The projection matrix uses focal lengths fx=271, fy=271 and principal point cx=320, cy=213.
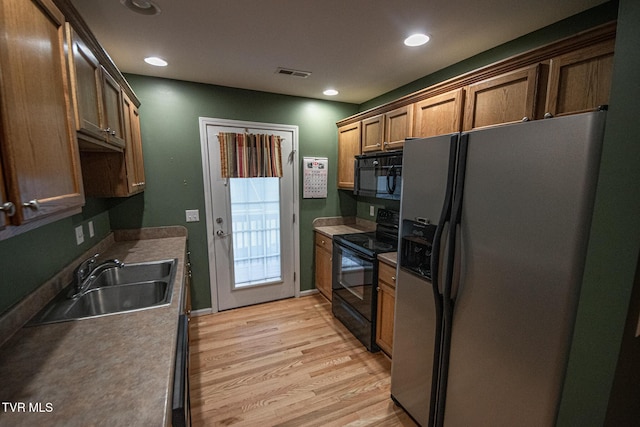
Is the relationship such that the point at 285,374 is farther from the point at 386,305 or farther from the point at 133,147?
the point at 133,147

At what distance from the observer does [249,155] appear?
300cm

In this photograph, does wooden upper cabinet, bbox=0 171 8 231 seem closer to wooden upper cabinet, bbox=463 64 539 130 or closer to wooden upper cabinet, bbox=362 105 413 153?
wooden upper cabinet, bbox=463 64 539 130

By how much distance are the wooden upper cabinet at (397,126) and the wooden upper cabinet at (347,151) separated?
0.50m

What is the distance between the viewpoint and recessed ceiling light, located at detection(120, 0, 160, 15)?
1.46 meters

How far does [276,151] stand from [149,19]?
5.37 feet

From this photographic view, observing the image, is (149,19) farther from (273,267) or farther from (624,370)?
(624,370)

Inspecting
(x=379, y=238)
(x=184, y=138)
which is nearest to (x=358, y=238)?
(x=379, y=238)

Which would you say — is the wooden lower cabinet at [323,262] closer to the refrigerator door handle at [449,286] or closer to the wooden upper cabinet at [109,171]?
the refrigerator door handle at [449,286]

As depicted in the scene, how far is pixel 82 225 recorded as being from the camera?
1.93 metres

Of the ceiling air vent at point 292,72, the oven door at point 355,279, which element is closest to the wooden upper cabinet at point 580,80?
the oven door at point 355,279

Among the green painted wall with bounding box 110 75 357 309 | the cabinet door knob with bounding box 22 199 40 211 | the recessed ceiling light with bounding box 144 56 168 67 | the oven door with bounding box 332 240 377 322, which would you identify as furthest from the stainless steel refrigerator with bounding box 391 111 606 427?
the recessed ceiling light with bounding box 144 56 168 67

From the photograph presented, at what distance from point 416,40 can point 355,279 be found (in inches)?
77.8

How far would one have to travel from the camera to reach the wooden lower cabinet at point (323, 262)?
124 inches

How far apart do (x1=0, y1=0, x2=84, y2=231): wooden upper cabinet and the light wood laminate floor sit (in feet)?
5.38
